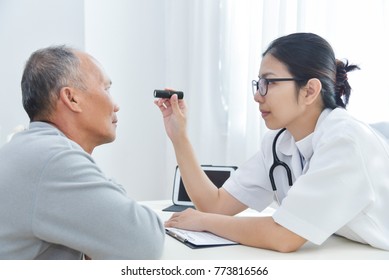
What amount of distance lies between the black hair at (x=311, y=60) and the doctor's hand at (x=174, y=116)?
0.41m

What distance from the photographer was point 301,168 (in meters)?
1.32

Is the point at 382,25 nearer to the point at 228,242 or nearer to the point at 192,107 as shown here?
the point at 228,242

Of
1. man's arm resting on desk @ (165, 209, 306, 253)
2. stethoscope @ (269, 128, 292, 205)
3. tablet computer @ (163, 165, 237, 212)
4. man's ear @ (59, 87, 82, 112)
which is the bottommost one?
tablet computer @ (163, 165, 237, 212)

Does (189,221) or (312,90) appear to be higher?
(312,90)

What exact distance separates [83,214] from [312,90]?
2.33 feet

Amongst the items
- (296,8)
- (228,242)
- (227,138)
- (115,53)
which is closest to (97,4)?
(115,53)

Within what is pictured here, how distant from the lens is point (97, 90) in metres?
1.13

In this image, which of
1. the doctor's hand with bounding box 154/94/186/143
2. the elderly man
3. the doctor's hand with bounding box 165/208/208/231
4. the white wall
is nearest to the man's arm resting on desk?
the doctor's hand with bounding box 165/208/208/231

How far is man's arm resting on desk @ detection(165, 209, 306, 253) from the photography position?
40.7 inches

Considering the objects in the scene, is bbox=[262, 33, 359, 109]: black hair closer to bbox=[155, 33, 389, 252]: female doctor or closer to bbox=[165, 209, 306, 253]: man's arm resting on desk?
bbox=[155, 33, 389, 252]: female doctor

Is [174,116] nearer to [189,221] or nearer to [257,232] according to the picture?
[189,221]

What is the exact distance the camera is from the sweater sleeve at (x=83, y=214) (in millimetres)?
877

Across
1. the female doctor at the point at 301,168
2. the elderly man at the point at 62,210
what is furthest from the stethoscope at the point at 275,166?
the elderly man at the point at 62,210

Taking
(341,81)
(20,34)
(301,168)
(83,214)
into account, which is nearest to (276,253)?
(301,168)
